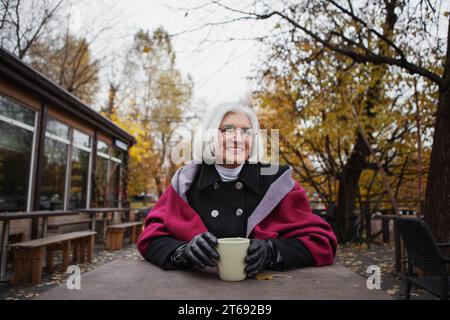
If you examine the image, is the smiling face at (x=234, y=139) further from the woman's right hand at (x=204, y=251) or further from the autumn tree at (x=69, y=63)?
the autumn tree at (x=69, y=63)

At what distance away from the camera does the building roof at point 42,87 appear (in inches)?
239

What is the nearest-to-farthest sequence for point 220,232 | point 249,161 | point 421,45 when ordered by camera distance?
point 220,232
point 249,161
point 421,45

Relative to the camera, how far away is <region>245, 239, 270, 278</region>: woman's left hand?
1.13 metres

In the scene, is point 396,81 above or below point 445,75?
above

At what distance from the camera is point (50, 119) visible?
8578mm

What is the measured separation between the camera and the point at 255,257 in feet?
3.76

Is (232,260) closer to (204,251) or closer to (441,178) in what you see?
(204,251)

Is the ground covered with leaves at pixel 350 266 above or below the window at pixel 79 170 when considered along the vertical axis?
below

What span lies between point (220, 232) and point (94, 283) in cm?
66

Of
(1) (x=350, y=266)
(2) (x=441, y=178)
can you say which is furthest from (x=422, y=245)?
(1) (x=350, y=266)

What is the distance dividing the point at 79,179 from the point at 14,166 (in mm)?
3486

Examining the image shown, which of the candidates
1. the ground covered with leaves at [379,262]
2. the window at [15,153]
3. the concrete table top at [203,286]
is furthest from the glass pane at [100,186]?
the concrete table top at [203,286]
